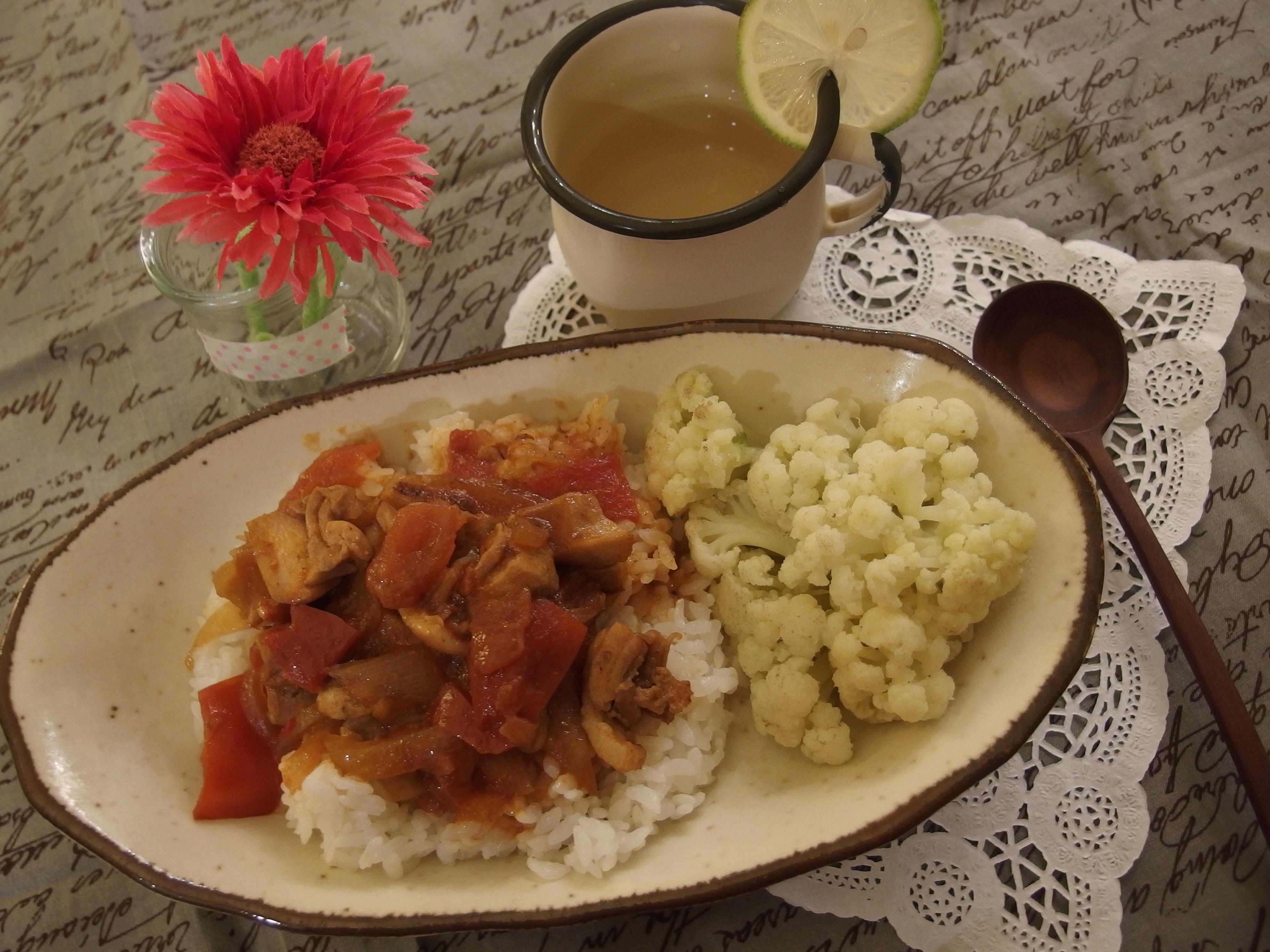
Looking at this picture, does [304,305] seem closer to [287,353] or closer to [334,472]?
[287,353]

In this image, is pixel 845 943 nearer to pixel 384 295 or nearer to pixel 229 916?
pixel 229 916

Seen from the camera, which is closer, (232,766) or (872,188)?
(232,766)

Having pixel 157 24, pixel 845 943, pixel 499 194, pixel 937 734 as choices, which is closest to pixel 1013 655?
pixel 937 734

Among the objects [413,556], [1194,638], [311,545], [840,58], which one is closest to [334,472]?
[311,545]

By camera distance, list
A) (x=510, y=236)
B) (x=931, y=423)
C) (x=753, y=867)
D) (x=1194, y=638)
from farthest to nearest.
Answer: (x=510, y=236) → (x=1194, y=638) → (x=931, y=423) → (x=753, y=867)

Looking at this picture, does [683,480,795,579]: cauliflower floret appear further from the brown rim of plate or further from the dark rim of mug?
the dark rim of mug

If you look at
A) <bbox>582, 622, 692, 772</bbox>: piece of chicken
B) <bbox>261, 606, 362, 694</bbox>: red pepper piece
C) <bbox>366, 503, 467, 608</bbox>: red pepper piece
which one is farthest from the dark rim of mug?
<bbox>261, 606, 362, 694</bbox>: red pepper piece

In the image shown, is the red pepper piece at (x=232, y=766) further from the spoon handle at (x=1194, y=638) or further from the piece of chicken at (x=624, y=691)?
the spoon handle at (x=1194, y=638)

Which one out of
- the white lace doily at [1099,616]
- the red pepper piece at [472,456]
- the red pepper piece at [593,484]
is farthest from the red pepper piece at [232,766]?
the white lace doily at [1099,616]
